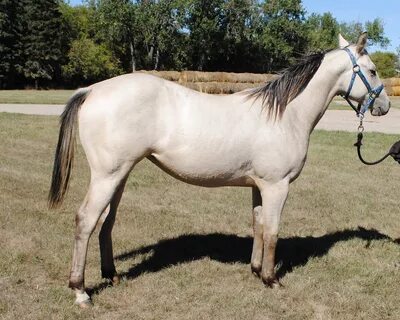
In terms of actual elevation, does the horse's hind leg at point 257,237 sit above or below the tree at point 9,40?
below

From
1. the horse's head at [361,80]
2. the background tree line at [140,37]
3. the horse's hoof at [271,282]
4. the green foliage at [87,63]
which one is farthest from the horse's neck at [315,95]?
the green foliage at [87,63]

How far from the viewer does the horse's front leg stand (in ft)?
15.3

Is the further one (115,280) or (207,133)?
(115,280)

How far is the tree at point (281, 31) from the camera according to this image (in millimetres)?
63000

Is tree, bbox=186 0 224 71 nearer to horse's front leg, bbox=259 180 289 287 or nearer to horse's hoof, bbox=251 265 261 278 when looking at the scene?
horse's hoof, bbox=251 265 261 278

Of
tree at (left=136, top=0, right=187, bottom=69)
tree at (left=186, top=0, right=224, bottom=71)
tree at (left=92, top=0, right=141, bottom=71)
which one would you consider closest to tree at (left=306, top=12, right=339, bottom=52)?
tree at (left=186, top=0, right=224, bottom=71)

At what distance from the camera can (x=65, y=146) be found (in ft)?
14.6

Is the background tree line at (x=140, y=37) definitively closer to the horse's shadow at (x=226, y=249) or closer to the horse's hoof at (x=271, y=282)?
the horse's shadow at (x=226, y=249)

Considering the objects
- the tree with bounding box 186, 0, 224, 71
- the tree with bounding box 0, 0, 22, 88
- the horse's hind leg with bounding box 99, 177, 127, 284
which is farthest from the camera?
the tree with bounding box 186, 0, 224, 71

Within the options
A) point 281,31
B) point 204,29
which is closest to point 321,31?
point 281,31

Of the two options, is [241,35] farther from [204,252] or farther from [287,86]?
[287,86]

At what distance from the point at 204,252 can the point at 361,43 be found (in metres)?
2.87

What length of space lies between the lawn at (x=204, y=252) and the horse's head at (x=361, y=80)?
5.96 ft

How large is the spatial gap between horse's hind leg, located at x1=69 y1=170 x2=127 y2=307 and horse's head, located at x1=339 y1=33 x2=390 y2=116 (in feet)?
8.09
